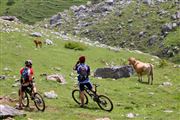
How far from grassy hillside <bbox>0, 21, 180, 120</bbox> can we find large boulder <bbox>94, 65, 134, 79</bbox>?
1.98 feet

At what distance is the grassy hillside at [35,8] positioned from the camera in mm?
148500

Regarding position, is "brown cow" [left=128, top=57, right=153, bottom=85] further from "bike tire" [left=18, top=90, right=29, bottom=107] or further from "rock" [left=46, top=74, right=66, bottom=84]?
"bike tire" [left=18, top=90, right=29, bottom=107]

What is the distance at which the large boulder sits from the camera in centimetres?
3384

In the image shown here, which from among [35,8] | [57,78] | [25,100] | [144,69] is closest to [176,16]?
[144,69]

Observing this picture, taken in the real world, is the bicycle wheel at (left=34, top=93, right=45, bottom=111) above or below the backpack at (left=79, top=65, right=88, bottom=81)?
below

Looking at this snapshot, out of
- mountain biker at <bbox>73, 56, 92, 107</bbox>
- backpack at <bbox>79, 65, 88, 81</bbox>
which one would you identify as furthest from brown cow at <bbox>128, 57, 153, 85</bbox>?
backpack at <bbox>79, 65, 88, 81</bbox>

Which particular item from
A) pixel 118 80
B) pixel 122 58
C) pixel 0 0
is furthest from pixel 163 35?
pixel 0 0

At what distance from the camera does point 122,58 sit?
44375mm

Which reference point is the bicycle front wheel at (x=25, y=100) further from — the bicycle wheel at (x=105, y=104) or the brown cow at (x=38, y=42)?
the brown cow at (x=38, y=42)

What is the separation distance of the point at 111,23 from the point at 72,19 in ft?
56.0

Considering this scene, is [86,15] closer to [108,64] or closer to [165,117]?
[108,64]

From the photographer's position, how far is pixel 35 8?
15350 centimetres

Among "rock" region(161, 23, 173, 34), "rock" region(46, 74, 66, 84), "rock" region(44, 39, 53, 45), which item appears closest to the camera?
"rock" region(46, 74, 66, 84)

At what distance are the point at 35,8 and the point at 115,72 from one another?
122438mm
